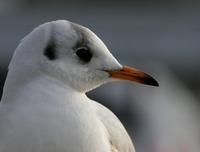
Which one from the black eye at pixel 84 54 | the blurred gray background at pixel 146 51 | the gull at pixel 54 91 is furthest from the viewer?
the blurred gray background at pixel 146 51

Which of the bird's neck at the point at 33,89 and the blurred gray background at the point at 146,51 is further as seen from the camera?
the blurred gray background at the point at 146,51

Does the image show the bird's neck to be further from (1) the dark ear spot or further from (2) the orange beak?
(2) the orange beak

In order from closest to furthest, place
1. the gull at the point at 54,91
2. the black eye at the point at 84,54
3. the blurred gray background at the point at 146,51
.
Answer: the gull at the point at 54,91 → the black eye at the point at 84,54 → the blurred gray background at the point at 146,51

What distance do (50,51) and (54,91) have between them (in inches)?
4.8

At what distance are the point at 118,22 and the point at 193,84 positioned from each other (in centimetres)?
223

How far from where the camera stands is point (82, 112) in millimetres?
2930

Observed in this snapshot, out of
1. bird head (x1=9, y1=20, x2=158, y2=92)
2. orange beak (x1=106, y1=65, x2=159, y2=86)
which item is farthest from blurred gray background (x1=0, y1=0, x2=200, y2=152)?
bird head (x1=9, y1=20, x2=158, y2=92)

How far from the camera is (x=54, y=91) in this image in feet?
9.50

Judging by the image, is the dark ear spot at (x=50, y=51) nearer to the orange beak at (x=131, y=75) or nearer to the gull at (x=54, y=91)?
the gull at (x=54, y=91)

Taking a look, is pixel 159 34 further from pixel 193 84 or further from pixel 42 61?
pixel 42 61

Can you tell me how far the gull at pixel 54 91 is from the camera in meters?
2.84

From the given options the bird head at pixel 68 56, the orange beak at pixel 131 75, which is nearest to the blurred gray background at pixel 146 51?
the orange beak at pixel 131 75

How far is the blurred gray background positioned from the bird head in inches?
208

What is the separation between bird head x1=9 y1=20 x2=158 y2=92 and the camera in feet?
9.50
